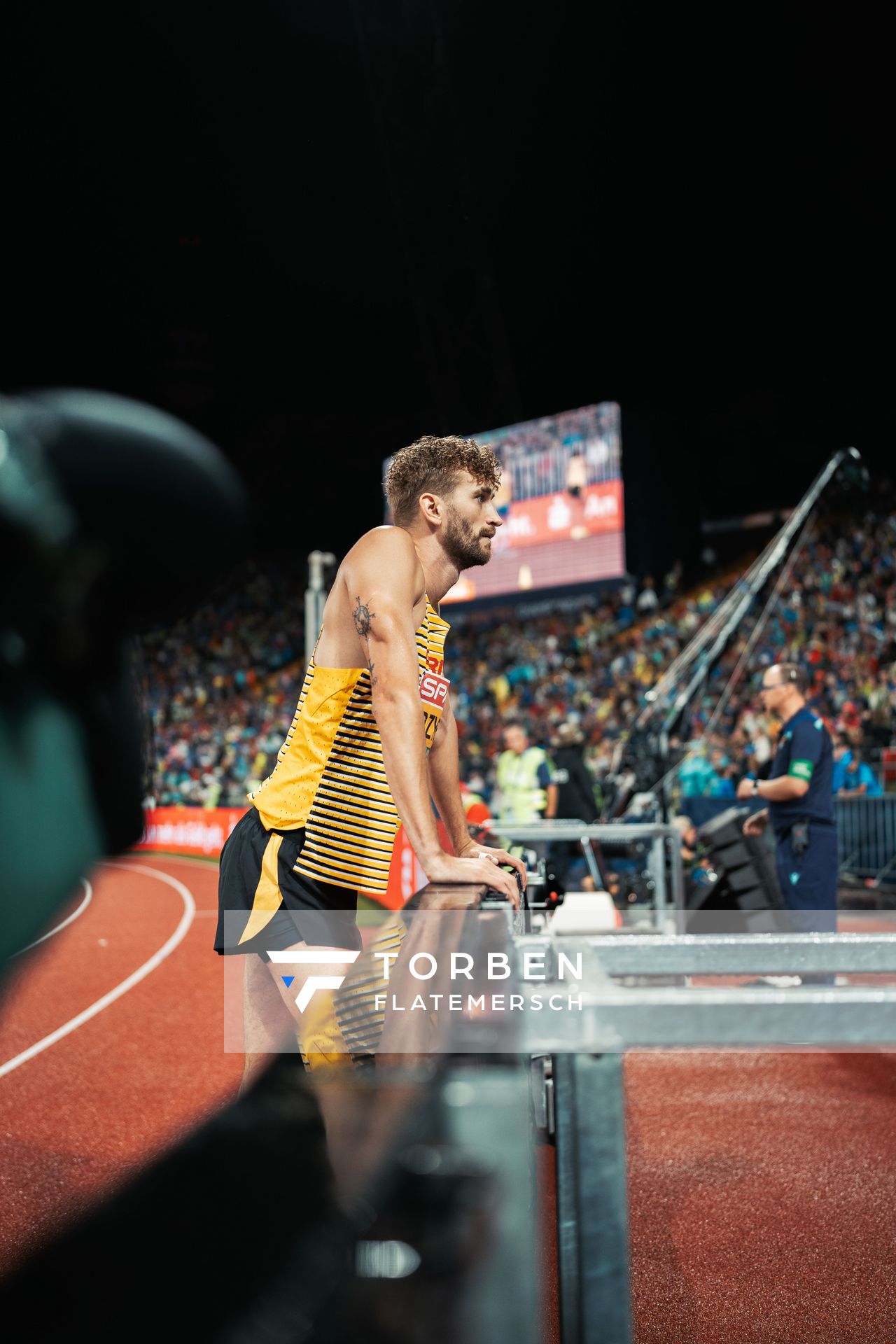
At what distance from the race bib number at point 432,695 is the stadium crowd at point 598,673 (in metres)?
6.13

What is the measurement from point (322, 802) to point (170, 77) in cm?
655

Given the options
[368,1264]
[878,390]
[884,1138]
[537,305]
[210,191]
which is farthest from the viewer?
[537,305]

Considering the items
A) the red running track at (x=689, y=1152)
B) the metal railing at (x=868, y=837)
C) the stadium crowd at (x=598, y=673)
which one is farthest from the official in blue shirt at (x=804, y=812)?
the metal railing at (x=868, y=837)

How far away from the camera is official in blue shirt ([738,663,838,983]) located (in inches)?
210

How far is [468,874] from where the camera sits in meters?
1.54

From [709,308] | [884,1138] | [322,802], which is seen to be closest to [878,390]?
[709,308]

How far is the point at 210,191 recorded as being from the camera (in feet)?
20.4

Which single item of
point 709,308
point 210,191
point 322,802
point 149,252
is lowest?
point 322,802

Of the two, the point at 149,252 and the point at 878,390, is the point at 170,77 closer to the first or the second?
the point at 149,252

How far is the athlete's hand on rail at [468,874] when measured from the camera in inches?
60.1

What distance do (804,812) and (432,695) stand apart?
4029 mm

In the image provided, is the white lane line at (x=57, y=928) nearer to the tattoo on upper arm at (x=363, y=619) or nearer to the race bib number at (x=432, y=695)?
the tattoo on upper arm at (x=363, y=619)

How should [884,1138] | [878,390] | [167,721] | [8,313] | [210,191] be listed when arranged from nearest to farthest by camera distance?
[8,313] → [884,1138] → [210,191] → [878,390] → [167,721]

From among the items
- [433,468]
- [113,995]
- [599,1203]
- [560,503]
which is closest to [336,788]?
[433,468]
